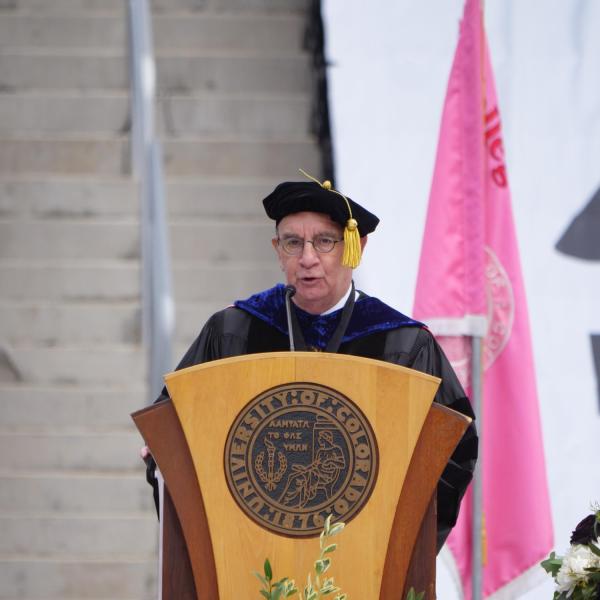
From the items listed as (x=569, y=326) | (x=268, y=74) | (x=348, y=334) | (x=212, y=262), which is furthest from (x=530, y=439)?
(x=268, y=74)

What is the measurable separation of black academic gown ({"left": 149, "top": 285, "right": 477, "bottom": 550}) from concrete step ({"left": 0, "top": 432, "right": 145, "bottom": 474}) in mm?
2005

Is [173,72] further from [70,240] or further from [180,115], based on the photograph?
[70,240]

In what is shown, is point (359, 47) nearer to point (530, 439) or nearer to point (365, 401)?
point (530, 439)

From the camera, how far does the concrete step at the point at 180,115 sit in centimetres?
564

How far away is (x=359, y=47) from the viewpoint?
178 inches

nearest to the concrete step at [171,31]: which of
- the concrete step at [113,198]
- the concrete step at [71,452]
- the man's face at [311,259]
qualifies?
the concrete step at [113,198]

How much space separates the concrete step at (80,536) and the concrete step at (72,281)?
1.04 m

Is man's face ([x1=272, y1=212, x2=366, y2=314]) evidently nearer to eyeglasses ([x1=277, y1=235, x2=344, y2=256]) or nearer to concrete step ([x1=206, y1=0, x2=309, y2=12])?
eyeglasses ([x1=277, y1=235, x2=344, y2=256])

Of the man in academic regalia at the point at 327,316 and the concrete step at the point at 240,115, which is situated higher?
the concrete step at the point at 240,115

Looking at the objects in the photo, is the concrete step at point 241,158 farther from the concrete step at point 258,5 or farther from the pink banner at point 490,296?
the pink banner at point 490,296

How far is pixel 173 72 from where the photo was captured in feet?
18.9

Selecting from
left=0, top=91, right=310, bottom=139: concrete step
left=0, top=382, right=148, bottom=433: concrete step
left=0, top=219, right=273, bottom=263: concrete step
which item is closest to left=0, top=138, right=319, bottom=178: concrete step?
left=0, top=91, right=310, bottom=139: concrete step

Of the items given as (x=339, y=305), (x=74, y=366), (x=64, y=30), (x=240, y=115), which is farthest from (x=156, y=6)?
(x=339, y=305)

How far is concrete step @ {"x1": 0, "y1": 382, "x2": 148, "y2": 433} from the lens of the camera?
16.2 feet
